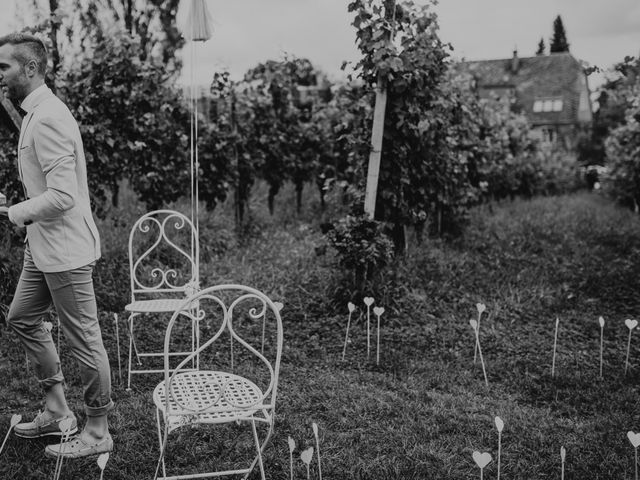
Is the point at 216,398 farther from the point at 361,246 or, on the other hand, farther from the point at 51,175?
the point at 361,246

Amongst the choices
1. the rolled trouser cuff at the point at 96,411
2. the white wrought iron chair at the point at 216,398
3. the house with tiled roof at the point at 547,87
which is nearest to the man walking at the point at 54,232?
the rolled trouser cuff at the point at 96,411

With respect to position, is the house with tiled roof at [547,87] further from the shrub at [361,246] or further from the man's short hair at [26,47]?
the man's short hair at [26,47]

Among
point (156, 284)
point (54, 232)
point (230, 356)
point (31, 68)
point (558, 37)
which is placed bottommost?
point (230, 356)

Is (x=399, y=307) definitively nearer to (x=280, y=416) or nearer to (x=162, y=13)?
(x=280, y=416)

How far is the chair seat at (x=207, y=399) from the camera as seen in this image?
8.18ft

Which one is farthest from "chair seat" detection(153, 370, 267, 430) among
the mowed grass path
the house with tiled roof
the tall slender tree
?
the tall slender tree

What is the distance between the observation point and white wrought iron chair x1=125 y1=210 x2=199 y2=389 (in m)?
4.07

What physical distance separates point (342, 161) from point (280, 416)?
6116 mm

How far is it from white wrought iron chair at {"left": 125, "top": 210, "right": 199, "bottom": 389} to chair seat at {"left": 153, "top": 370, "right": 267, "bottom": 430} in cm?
51

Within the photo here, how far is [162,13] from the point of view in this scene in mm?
16344

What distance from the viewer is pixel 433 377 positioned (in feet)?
13.9

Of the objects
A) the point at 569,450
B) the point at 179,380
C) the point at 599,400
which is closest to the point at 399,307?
the point at 599,400

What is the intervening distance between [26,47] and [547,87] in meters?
40.8

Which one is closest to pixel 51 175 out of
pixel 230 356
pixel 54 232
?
pixel 54 232
